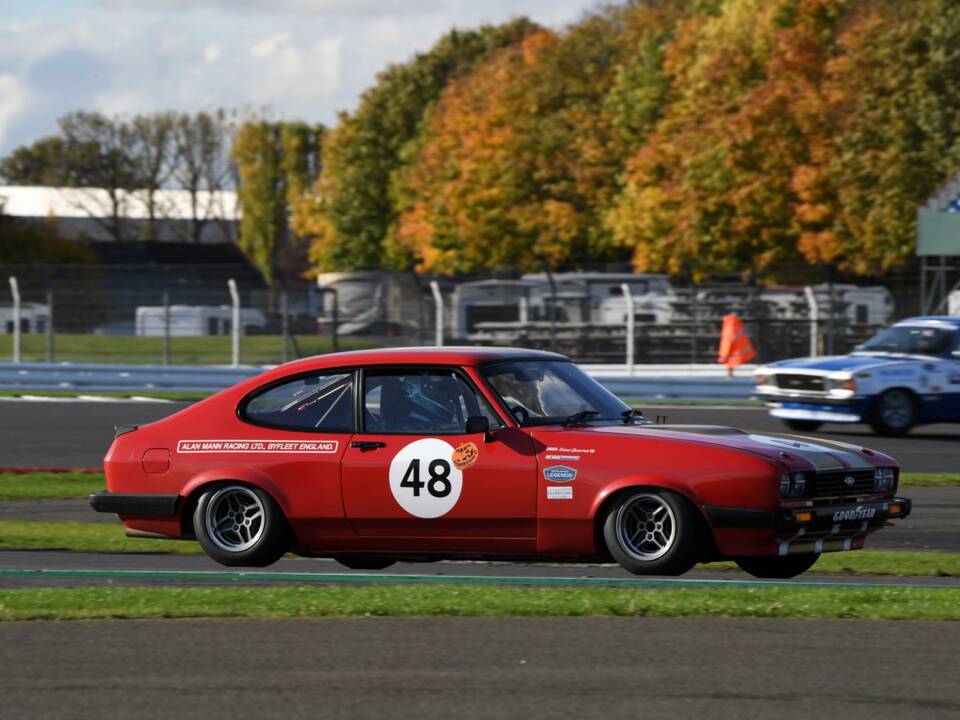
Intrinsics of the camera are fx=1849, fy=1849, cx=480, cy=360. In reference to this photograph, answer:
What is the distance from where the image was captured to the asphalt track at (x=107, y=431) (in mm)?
18672

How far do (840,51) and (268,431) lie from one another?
39818 mm

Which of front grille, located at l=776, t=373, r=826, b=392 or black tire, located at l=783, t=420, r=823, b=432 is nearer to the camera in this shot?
front grille, located at l=776, t=373, r=826, b=392

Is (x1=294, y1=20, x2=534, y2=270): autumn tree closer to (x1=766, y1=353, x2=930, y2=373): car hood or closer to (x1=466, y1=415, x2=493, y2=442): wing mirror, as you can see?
(x1=766, y1=353, x2=930, y2=373): car hood

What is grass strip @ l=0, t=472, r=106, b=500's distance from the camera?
49.5 feet

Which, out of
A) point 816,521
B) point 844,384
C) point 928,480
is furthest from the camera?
point 844,384

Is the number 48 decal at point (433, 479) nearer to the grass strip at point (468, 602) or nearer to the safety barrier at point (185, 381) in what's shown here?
the grass strip at point (468, 602)

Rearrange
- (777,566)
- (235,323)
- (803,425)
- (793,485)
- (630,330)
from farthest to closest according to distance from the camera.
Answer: (235,323), (630,330), (803,425), (777,566), (793,485)

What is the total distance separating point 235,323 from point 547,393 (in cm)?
2740

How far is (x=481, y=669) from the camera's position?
712 centimetres

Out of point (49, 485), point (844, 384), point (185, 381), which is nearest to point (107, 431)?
point (49, 485)

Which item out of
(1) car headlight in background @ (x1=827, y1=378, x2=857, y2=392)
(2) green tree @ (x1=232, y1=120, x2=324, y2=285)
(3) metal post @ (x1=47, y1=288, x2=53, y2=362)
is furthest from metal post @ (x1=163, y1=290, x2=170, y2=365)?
(2) green tree @ (x1=232, y1=120, x2=324, y2=285)

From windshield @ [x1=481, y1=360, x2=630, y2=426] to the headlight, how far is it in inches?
55.0

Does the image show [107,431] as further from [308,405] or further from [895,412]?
[308,405]

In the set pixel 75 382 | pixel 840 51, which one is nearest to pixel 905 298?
pixel 840 51
